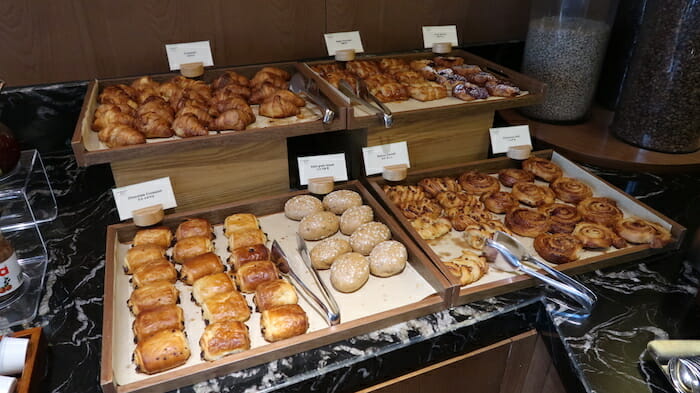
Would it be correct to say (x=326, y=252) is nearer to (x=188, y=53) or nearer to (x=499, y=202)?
(x=499, y=202)

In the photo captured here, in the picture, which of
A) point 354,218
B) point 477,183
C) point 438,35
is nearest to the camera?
point 354,218

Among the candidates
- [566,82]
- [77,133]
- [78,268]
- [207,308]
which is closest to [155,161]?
[77,133]

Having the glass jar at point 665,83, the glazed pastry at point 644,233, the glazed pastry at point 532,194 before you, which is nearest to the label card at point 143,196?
the glazed pastry at point 532,194

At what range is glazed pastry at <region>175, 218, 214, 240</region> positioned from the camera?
4.57 ft

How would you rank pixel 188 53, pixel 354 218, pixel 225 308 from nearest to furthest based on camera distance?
pixel 225 308 → pixel 354 218 → pixel 188 53

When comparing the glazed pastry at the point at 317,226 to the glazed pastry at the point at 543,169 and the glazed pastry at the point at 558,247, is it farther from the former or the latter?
the glazed pastry at the point at 543,169

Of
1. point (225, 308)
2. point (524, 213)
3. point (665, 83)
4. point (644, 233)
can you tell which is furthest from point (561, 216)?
point (225, 308)

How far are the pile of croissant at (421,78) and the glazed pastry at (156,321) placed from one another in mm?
992

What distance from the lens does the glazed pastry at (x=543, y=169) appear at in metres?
1.77

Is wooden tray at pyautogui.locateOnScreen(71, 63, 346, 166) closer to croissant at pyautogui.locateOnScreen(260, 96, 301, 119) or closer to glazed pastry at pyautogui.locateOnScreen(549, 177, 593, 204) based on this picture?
croissant at pyautogui.locateOnScreen(260, 96, 301, 119)

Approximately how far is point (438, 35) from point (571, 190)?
35.5 inches

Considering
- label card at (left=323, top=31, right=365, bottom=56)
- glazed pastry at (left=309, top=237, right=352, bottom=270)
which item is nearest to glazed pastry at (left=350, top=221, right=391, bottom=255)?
glazed pastry at (left=309, top=237, right=352, bottom=270)

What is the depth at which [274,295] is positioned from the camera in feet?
3.84

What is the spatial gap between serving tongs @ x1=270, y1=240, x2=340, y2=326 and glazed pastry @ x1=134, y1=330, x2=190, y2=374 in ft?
1.01
